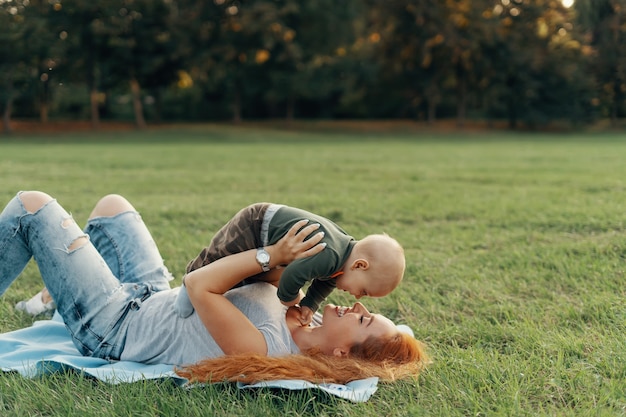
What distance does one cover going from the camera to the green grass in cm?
272

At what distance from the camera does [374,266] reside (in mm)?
2771

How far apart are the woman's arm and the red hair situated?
0.28 feet

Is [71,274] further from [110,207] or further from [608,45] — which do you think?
[608,45]

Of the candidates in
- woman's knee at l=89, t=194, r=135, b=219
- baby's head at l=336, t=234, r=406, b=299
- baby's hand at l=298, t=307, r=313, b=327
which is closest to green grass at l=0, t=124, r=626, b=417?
baby's hand at l=298, t=307, r=313, b=327

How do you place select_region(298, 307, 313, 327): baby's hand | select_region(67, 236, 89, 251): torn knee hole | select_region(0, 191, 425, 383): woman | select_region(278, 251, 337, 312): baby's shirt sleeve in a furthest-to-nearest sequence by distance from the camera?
select_region(67, 236, 89, 251): torn knee hole < select_region(298, 307, 313, 327): baby's hand < select_region(0, 191, 425, 383): woman < select_region(278, 251, 337, 312): baby's shirt sleeve

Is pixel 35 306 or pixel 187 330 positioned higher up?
pixel 187 330

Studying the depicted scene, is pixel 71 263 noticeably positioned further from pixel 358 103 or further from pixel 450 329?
pixel 358 103

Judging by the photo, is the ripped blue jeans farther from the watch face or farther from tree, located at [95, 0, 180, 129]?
tree, located at [95, 0, 180, 129]

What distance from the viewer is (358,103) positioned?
44531 mm

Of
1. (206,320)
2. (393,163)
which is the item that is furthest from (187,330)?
(393,163)

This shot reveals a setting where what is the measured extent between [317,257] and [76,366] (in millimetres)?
1328

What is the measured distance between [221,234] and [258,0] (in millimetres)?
33625

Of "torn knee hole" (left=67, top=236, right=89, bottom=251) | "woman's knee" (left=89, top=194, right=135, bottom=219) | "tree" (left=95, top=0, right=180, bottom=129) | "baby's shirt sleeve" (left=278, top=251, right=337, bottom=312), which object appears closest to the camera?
"baby's shirt sleeve" (left=278, top=251, right=337, bottom=312)

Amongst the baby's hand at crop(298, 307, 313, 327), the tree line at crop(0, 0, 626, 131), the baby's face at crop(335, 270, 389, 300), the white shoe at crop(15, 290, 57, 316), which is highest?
the tree line at crop(0, 0, 626, 131)
